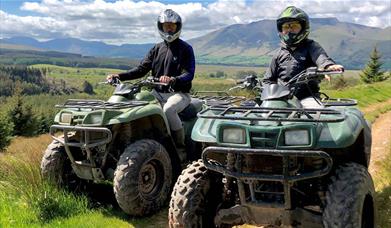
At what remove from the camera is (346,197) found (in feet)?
12.6

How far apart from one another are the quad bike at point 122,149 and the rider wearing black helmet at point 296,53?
178 cm

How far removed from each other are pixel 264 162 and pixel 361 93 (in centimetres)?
1721

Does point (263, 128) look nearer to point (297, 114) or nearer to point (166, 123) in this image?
point (297, 114)

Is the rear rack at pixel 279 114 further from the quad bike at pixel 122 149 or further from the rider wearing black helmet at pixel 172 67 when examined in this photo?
the rider wearing black helmet at pixel 172 67

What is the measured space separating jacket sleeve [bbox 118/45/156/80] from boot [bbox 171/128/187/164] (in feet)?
4.29

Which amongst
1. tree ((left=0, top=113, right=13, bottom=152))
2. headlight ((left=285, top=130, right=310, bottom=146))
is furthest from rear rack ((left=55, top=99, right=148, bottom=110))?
tree ((left=0, top=113, right=13, bottom=152))

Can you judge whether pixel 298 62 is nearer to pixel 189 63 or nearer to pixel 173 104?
pixel 173 104

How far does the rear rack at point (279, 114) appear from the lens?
391 centimetres

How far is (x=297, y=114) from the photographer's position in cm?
426

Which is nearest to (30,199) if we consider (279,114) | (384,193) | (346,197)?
(279,114)

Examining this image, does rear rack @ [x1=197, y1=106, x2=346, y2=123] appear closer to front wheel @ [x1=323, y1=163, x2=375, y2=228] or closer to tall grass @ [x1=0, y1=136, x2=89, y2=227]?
front wheel @ [x1=323, y1=163, x2=375, y2=228]

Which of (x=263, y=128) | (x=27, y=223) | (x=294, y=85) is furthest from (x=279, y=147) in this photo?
(x=27, y=223)

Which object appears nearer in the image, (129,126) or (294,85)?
(294,85)

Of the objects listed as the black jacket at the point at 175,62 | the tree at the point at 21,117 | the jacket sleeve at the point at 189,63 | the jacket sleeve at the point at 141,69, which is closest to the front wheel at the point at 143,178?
the black jacket at the point at 175,62
